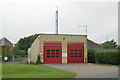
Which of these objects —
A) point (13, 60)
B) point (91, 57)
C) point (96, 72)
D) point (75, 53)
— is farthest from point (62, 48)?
point (96, 72)

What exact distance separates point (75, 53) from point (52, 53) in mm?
3954

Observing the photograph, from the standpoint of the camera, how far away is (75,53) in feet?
96.6

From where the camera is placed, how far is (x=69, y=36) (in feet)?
96.1

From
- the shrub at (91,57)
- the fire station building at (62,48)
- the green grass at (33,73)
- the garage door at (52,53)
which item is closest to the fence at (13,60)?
the fire station building at (62,48)

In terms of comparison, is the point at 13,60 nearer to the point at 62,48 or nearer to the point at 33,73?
the point at 62,48

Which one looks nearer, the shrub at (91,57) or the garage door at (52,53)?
the garage door at (52,53)

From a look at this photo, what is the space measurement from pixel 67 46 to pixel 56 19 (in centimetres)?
1067

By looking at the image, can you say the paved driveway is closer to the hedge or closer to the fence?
the hedge

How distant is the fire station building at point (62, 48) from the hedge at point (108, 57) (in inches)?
90.8

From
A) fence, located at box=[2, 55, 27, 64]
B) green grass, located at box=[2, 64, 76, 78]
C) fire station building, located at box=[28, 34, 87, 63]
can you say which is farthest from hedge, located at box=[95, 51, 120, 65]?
fence, located at box=[2, 55, 27, 64]

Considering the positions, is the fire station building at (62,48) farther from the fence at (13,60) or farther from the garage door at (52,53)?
the fence at (13,60)

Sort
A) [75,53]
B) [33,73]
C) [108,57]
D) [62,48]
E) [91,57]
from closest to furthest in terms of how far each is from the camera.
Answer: [33,73]
[108,57]
[62,48]
[75,53]
[91,57]

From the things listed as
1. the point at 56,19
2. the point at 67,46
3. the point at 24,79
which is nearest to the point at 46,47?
the point at 67,46

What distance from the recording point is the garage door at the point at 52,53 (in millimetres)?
27875
